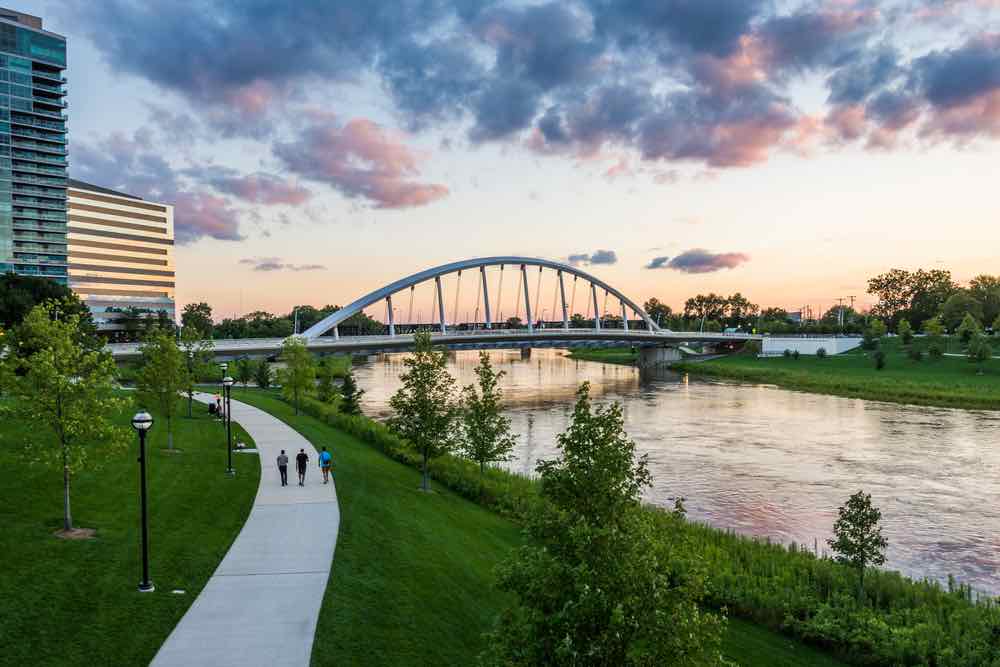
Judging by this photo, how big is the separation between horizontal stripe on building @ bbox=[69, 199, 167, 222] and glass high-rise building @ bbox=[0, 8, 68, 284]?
255 inches

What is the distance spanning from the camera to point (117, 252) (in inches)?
5167

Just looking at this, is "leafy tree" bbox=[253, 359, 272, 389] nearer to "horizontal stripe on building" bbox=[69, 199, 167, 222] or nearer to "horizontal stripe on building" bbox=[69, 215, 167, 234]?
"horizontal stripe on building" bbox=[69, 215, 167, 234]

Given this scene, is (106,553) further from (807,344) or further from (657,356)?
(807,344)

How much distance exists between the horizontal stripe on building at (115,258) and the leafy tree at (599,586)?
142 meters

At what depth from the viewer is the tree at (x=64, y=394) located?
580 inches

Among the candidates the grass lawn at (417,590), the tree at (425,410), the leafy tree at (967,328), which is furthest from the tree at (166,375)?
the leafy tree at (967,328)

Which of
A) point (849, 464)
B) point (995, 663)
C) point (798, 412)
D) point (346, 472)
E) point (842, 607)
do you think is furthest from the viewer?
point (798, 412)

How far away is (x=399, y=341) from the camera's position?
65.4 meters

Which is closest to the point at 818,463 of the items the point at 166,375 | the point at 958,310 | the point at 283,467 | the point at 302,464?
the point at 302,464

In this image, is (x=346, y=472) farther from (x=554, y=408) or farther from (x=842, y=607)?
(x=554, y=408)

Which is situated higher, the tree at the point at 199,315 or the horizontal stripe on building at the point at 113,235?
the horizontal stripe on building at the point at 113,235

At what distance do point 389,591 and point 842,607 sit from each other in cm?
951

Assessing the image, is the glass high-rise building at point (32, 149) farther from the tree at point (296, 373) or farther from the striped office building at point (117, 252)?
the tree at point (296, 373)

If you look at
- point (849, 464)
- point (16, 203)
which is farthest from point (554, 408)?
point (16, 203)
